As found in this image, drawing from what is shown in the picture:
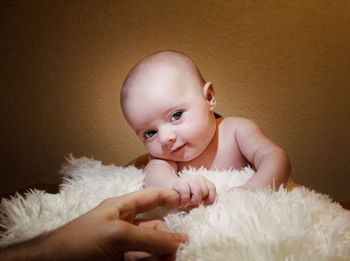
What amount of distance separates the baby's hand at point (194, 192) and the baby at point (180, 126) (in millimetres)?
137

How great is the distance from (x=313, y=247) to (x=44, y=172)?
1.17 metres

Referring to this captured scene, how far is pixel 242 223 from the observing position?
20.3 inches

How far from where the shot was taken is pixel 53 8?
1341 mm

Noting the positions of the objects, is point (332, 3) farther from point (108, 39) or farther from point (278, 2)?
point (108, 39)

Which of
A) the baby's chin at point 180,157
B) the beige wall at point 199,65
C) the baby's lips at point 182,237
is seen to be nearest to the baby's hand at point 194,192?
the baby's lips at point 182,237

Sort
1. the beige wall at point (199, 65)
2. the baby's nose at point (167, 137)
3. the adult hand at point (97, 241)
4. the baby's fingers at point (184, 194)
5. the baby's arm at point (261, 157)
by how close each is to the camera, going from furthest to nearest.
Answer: the beige wall at point (199, 65), the baby's nose at point (167, 137), the baby's arm at point (261, 157), the baby's fingers at point (184, 194), the adult hand at point (97, 241)

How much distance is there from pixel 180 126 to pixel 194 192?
0.83 ft

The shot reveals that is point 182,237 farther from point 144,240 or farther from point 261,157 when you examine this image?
point 261,157

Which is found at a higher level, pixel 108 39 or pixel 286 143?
pixel 108 39

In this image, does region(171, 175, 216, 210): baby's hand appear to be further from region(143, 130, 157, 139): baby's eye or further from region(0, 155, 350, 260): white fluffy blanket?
region(143, 130, 157, 139): baby's eye

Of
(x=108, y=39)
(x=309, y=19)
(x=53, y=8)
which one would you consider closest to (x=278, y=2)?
(x=309, y=19)

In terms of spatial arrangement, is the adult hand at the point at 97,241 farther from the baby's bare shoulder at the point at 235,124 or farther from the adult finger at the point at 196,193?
the baby's bare shoulder at the point at 235,124

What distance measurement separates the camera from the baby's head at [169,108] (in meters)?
0.88

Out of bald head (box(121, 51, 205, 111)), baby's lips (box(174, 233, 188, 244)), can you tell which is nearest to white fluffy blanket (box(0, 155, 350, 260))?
baby's lips (box(174, 233, 188, 244))
